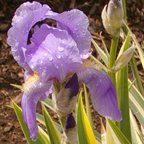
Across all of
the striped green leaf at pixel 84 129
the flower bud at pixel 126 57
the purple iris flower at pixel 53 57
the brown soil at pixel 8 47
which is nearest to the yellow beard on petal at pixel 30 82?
the purple iris flower at pixel 53 57

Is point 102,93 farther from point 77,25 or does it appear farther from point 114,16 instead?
point 114,16

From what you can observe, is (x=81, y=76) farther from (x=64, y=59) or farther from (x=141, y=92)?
(x=141, y=92)

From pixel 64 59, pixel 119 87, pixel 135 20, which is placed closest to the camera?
pixel 64 59

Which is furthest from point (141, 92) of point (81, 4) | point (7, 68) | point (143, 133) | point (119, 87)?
point (81, 4)

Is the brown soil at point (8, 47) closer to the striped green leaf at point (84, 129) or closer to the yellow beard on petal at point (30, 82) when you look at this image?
the striped green leaf at point (84, 129)

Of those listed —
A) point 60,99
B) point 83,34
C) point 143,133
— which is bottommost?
point 143,133

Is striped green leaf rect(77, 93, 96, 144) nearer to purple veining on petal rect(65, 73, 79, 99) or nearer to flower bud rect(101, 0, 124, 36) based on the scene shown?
flower bud rect(101, 0, 124, 36)

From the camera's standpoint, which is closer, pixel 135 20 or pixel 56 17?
pixel 56 17
